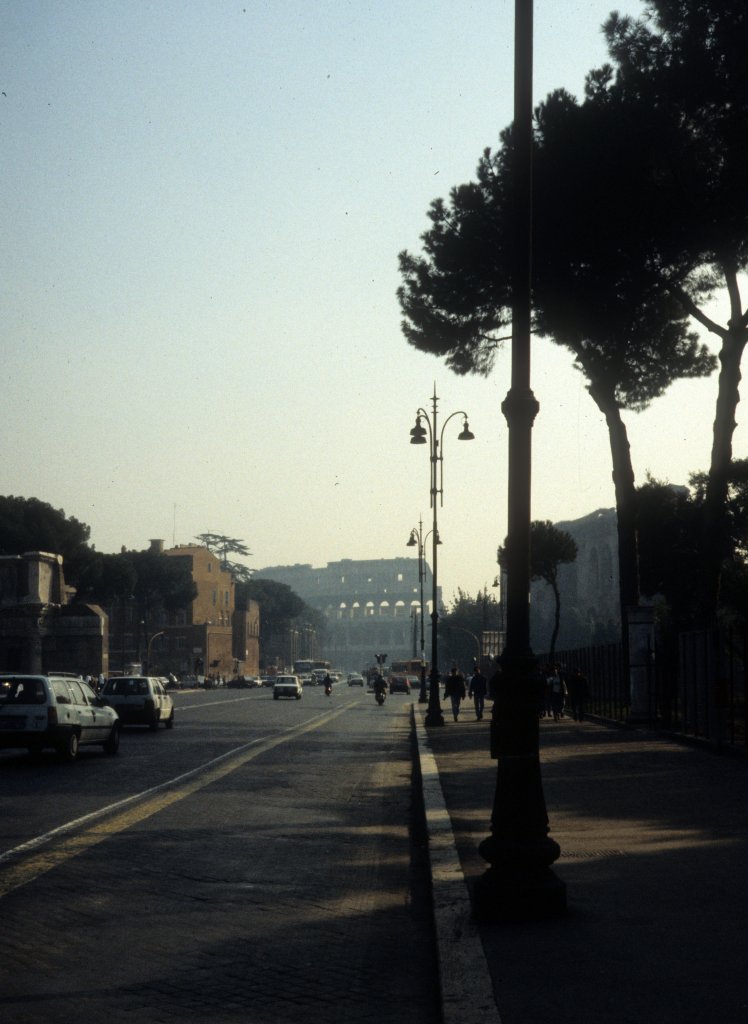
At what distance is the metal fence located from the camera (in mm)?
21859

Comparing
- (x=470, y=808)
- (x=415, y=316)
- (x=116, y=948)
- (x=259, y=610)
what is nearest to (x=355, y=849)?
(x=470, y=808)

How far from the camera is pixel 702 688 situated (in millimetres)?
23172

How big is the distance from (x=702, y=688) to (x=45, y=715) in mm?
11073

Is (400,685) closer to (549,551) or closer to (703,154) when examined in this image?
(549,551)

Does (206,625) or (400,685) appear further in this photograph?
(206,625)

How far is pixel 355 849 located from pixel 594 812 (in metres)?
3.02

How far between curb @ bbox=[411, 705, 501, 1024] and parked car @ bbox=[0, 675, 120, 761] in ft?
39.1

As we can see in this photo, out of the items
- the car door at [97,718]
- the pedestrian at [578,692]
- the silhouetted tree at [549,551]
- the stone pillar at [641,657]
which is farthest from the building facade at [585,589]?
the car door at [97,718]

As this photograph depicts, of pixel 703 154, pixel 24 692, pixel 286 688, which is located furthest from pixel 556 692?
pixel 286 688

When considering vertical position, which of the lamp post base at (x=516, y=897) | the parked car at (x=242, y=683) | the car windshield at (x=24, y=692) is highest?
the car windshield at (x=24, y=692)

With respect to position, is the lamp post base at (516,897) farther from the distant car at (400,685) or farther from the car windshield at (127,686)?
the distant car at (400,685)

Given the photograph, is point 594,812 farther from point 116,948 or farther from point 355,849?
point 116,948

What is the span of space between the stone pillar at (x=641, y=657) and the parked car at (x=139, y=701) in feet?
41.0

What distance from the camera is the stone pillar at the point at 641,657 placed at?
31344 millimetres
